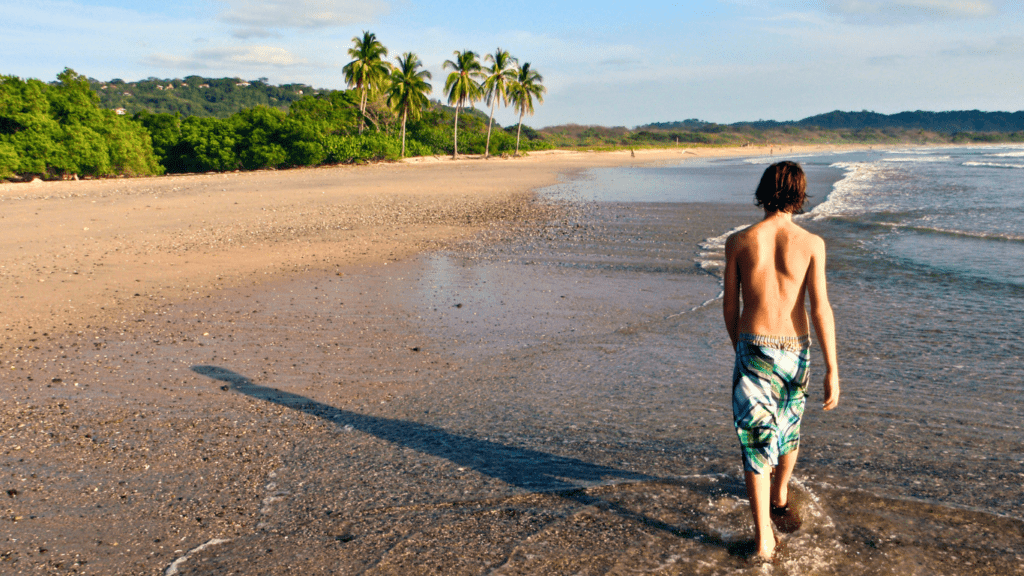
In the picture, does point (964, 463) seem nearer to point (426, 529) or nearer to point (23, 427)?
point (426, 529)

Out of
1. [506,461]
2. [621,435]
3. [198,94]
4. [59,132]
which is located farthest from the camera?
[198,94]

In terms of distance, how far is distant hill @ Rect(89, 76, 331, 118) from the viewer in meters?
112

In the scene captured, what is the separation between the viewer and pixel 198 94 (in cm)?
13475

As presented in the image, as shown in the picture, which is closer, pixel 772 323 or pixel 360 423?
pixel 772 323

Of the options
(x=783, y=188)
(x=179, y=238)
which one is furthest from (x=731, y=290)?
(x=179, y=238)

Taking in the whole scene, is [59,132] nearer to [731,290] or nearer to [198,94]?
[731,290]

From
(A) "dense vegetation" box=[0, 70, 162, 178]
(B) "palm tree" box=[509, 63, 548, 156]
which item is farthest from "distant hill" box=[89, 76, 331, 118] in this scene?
(A) "dense vegetation" box=[0, 70, 162, 178]

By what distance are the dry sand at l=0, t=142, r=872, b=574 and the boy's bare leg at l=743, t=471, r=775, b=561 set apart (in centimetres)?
113

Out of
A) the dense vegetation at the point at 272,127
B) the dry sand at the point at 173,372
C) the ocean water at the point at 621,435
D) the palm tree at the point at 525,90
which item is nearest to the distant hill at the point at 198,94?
the dense vegetation at the point at 272,127

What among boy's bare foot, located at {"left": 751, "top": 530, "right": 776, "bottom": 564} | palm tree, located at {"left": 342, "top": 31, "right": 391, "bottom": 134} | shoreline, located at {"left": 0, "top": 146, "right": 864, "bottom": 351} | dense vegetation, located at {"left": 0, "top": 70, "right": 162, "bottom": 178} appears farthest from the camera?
palm tree, located at {"left": 342, "top": 31, "right": 391, "bottom": 134}

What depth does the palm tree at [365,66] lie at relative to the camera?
49.6m

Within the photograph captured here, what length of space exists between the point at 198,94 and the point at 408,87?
340 feet

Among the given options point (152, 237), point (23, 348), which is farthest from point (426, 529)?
point (152, 237)

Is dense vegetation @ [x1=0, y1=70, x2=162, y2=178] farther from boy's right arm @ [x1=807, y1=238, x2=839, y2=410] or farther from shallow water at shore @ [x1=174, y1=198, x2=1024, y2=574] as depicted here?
boy's right arm @ [x1=807, y1=238, x2=839, y2=410]
